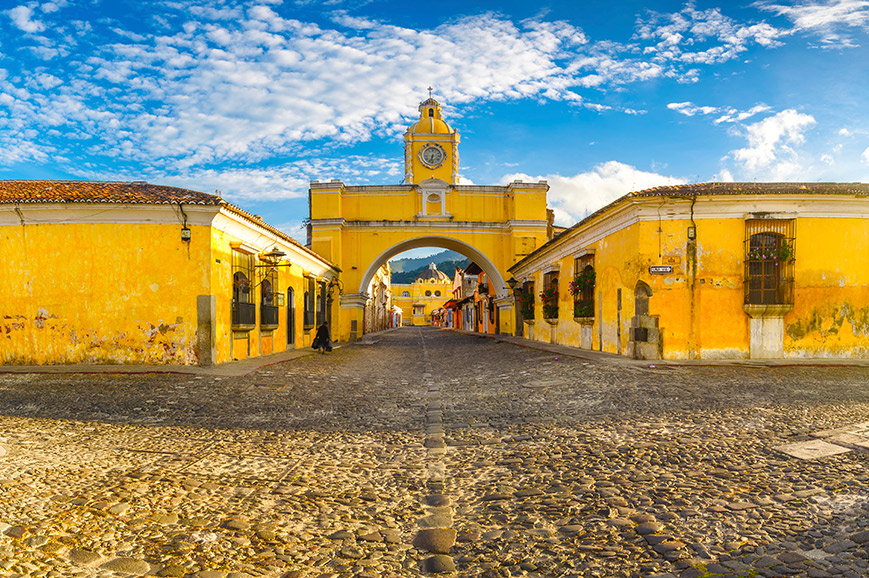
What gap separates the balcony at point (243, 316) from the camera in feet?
40.0

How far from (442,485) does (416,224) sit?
→ 76.3 ft

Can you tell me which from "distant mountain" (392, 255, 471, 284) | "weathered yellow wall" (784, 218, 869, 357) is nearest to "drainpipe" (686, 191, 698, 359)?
"weathered yellow wall" (784, 218, 869, 357)

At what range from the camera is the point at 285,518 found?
10.8 ft

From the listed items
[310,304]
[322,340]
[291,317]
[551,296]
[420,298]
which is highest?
[551,296]

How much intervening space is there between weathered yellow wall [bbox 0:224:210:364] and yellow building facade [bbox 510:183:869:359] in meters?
8.94

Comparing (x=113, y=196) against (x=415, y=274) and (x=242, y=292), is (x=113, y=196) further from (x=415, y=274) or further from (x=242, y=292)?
(x=415, y=274)

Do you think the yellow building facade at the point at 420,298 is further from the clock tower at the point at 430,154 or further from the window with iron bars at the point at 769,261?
the window with iron bars at the point at 769,261

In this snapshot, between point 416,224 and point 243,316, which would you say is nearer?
point 243,316

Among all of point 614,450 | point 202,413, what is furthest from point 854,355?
point 202,413

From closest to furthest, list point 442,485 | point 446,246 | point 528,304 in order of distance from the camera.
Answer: point 442,485, point 528,304, point 446,246

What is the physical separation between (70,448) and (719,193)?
11.2 m

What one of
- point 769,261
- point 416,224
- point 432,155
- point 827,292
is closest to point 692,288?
point 769,261

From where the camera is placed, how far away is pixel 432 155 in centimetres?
2888

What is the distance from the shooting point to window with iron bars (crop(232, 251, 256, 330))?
12273mm
